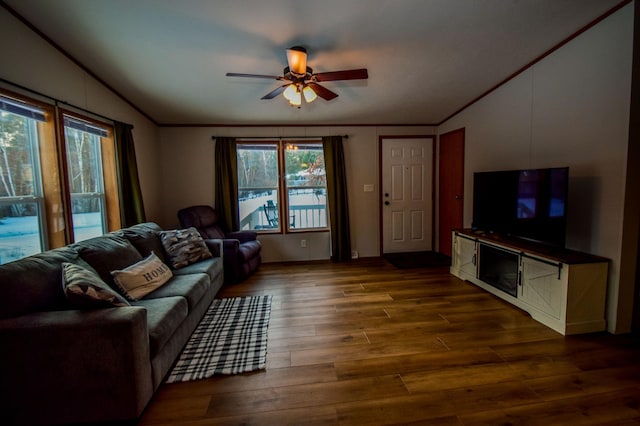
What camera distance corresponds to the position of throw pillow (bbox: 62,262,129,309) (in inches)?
61.7

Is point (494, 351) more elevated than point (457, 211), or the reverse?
point (457, 211)

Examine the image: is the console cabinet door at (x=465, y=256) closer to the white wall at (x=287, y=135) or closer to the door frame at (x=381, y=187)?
the door frame at (x=381, y=187)

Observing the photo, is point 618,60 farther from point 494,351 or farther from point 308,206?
point 308,206

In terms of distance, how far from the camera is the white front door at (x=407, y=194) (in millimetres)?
4809

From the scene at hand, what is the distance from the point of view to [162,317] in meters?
1.86

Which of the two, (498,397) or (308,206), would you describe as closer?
(498,397)

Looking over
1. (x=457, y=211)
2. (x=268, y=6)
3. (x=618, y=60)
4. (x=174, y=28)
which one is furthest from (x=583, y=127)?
(x=174, y=28)

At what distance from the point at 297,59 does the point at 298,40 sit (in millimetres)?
283

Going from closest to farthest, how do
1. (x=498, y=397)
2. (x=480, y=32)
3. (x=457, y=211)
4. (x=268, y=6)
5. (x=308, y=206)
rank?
1. (x=498, y=397)
2. (x=268, y=6)
3. (x=480, y=32)
4. (x=457, y=211)
5. (x=308, y=206)

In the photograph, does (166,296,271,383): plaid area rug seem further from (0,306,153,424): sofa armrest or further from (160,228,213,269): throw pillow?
(160,228,213,269): throw pillow

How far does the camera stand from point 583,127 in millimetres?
2477

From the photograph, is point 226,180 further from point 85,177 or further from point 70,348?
point 70,348

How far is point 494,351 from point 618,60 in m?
2.52

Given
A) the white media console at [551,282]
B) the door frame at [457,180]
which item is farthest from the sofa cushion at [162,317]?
the door frame at [457,180]
